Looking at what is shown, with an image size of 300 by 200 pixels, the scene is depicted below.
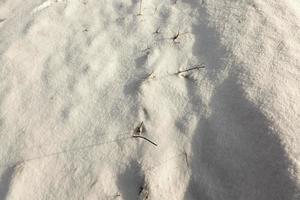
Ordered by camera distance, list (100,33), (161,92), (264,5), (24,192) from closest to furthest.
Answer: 1. (24,192)
2. (161,92)
3. (264,5)
4. (100,33)

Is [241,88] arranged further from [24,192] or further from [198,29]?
[24,192]

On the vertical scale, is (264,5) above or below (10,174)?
above

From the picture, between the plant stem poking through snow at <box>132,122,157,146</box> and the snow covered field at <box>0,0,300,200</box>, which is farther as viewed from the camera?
the plant stem poking through snow at <box>132,122,157,146</box>

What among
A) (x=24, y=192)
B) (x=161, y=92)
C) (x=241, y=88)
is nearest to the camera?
(x=24, y=192)

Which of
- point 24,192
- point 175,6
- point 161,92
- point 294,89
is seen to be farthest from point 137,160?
point 175,6

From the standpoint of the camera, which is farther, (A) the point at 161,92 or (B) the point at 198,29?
(B) the point at 198,29

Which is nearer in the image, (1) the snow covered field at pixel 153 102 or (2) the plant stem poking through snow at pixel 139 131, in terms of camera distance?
(1) the snow covered field at pixel 153 102

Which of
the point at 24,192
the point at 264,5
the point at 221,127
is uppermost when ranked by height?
the point at 264,5
